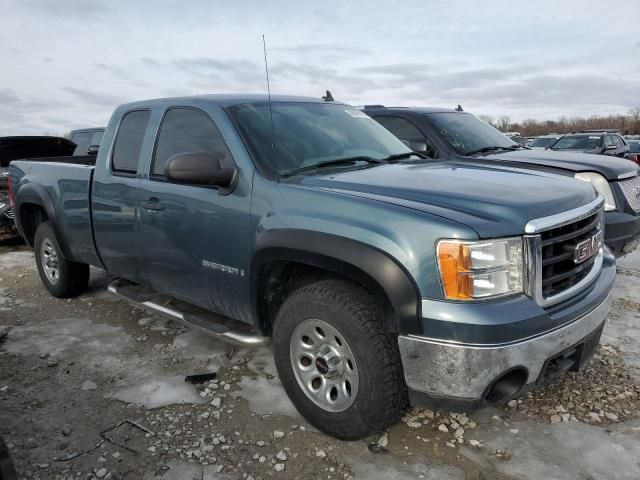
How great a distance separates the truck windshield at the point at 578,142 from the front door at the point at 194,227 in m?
11.9

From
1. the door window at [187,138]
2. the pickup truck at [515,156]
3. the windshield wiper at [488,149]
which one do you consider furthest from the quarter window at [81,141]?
the windshield wiper at [488,149]

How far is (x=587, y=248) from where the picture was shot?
2811 millimetres

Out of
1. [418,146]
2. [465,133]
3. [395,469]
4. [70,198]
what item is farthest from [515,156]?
[70,198]

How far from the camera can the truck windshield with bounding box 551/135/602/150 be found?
13.2m

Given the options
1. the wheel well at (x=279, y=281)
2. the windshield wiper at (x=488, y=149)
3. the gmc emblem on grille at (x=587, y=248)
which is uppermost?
the windshield wiper at (x=488, y=149)

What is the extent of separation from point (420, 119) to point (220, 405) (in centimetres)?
421

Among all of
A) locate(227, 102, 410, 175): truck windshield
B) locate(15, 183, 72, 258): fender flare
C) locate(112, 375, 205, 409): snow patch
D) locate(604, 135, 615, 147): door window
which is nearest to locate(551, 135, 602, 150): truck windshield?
locate(604, 135, 615, 147): door window

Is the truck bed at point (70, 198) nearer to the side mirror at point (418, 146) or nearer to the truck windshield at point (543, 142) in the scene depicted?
the side mirror at point (418, 146)

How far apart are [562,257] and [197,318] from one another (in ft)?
7.54

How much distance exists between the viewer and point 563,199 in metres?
2.68

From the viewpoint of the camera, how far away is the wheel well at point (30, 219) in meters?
5.52

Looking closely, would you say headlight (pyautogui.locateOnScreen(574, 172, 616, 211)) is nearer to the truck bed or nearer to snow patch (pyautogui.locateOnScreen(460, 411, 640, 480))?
snow patch (pyautogui.locateOnScreen(460, 411, 640, 480))

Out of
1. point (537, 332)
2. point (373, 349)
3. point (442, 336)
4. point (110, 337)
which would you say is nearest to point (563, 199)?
point (537, 332)

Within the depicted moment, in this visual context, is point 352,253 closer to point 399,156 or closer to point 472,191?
point 472,191
